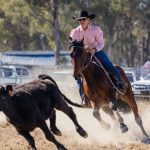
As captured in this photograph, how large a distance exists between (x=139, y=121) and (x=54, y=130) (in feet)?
9.27

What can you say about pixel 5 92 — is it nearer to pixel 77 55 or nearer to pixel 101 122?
pixel 77 55

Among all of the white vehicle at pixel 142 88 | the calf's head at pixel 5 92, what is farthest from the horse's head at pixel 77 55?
the white vehicle at pixel 142 88

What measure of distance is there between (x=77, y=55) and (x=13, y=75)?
50.1 ft

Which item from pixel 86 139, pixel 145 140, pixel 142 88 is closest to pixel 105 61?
pixel 86 139

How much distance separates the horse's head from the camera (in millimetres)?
9695

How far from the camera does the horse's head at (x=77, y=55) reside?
970 centimetres

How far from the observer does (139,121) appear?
11.5 metres

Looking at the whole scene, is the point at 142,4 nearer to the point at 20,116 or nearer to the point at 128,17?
the point at 128,17

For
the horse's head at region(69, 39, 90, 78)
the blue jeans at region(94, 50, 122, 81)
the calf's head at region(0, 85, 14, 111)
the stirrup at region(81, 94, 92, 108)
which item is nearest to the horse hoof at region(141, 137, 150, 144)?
the stirrup at region(81, 94, 92, 108)

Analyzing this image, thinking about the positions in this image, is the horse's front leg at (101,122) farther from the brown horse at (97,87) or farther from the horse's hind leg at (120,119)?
the horse's hind leg at (120,119)

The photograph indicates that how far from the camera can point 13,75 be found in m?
24.7

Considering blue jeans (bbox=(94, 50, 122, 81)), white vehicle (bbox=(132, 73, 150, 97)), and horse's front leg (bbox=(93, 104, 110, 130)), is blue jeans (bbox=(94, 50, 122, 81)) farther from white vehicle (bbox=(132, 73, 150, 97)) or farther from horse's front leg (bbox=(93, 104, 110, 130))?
white vehicle (bbox=(132, 73, 150, 97))

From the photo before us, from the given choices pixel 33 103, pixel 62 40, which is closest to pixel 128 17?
pixel 62 40

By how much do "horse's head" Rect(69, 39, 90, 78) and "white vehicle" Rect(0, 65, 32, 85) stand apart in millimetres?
13737
